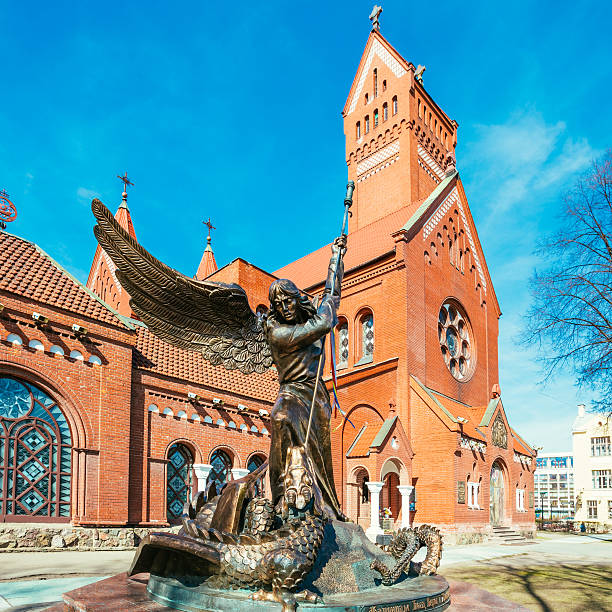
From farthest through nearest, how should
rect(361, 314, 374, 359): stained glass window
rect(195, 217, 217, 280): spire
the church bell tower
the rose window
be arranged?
rect(195, 217, 217, 280): spire, the church bell tower, the rose window, rect(361, 314, 374, 359): stained glass window

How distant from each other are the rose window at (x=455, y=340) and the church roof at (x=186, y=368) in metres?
8.83

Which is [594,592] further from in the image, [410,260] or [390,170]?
[390,170]

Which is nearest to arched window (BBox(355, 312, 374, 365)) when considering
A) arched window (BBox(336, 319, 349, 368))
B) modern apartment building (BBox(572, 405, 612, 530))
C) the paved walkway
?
arched window (BBox(336, 319, 349, 368))

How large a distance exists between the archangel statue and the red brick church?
8.87 meters

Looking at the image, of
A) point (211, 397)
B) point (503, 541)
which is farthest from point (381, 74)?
point (503, 541)

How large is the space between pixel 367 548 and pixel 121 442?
11.4 meters

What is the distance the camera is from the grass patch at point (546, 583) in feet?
27.3

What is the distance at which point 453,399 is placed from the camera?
23.8m

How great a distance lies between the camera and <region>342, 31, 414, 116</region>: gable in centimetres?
3145

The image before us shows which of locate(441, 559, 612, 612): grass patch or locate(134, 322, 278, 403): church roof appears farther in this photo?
locate(134, 322, 278, 403): church roof

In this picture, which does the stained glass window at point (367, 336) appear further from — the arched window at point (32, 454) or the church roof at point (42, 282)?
the arched window at point (32, 454)

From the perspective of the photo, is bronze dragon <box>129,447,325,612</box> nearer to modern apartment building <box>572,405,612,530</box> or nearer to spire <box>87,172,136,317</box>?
spire <box>87,172,136,317</box>

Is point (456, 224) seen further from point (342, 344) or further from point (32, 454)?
point (32, 454)

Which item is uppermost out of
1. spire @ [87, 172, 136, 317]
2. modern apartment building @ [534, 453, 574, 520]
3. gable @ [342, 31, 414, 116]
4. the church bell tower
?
gable @ [342, 31, 414, 116]
